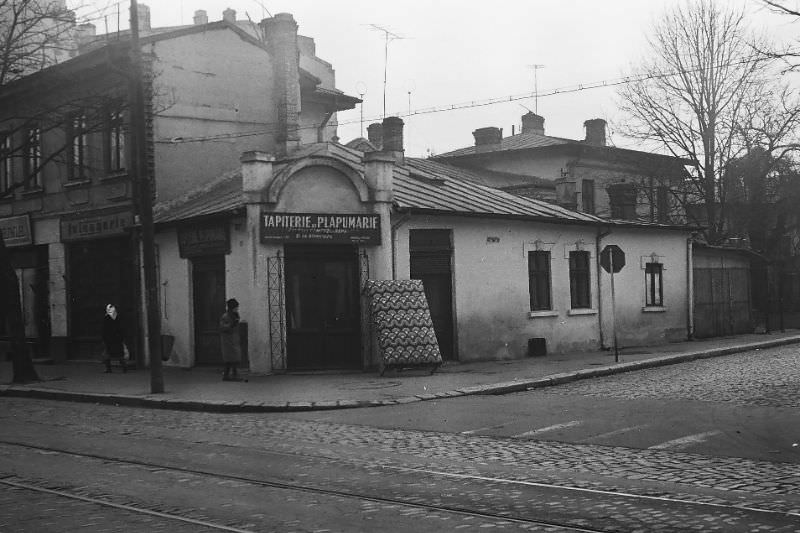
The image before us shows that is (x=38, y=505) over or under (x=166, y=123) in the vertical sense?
under

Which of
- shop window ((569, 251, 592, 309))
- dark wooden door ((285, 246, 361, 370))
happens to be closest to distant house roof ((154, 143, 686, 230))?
shop window ((569, 251, 592, 309))

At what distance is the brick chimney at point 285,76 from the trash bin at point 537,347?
846cm

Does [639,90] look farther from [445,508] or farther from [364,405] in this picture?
[445,508]

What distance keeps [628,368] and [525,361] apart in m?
3.23

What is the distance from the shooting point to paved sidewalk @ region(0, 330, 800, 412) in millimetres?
16578

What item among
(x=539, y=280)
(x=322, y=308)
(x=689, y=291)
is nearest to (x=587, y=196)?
(x=689, y=291)

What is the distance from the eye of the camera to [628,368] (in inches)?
832

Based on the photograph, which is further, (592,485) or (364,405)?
(364,405)

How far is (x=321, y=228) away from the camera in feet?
70.1

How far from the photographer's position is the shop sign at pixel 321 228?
824 inches

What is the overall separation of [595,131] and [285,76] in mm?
24299

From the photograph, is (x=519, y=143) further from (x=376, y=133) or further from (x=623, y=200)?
(x=623, y=200)

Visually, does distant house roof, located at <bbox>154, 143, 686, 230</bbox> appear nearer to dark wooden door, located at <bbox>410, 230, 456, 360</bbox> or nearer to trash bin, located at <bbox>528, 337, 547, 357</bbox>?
dark wooden door, located at <bbox>410, 230, 456, 360</bbox>

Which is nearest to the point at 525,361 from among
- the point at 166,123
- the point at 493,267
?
the point at 493,267
